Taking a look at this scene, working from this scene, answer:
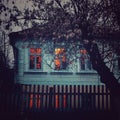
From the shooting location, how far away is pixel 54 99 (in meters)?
8.49

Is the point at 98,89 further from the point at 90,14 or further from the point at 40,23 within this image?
the point at 40,23

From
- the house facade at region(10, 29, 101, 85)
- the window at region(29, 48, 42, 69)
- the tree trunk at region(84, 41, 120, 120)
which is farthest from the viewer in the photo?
the window at region(29, 48, 42, 69)

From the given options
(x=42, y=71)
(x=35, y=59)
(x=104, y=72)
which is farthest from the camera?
(x=35, y=59)

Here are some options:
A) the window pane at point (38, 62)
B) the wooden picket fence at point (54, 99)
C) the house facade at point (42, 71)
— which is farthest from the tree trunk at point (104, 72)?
the window pane at point (38, 62)

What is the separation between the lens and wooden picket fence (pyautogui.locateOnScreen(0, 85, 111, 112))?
8.41m

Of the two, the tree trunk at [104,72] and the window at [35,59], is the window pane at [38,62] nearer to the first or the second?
the window at [35,59]

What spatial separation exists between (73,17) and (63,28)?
665 mm

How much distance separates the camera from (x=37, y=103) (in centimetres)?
849

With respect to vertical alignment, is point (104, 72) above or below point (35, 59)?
below

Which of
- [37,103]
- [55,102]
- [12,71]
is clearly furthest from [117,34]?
[12,71]

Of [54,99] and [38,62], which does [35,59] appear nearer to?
[38,62]

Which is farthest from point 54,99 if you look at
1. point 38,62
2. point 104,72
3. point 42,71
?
point 38,62

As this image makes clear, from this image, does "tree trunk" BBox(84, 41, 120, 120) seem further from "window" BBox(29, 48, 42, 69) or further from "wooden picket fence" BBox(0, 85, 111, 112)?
"window" BBox(29, 48, 42, 69)

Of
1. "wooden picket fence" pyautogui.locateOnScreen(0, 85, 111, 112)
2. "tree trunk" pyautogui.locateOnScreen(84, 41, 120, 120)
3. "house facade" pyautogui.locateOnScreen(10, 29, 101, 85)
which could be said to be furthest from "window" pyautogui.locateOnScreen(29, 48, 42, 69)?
"tree trunk" pyautogui.locateOnScreen(84, 41, 120, 120)
